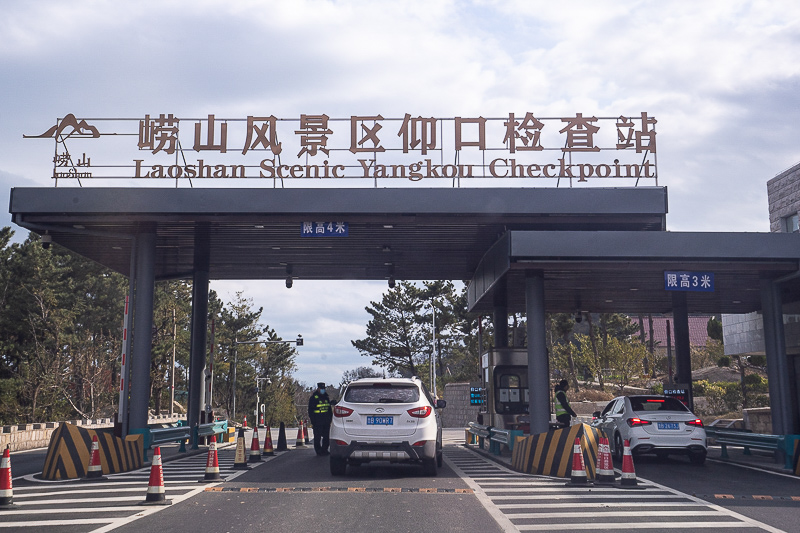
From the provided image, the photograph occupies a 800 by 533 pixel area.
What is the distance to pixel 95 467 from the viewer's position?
543 inches

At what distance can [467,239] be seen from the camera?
21172mm

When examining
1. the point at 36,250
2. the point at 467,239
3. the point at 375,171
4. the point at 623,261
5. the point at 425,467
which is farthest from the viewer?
the point at 36,250

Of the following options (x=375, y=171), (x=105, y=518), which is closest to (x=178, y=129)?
(x=375, y=171)

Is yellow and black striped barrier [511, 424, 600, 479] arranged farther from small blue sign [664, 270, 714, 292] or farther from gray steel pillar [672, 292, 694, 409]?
gray steel pillar [672, 292, 694, 409]

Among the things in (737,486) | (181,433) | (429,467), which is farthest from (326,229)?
(737,486)

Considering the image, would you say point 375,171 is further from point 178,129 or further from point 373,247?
point 178,129

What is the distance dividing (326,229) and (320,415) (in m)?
4.65

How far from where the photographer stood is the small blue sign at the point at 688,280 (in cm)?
1844

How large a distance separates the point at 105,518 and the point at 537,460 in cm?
805

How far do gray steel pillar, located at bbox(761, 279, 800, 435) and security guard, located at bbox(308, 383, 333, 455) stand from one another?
10458 mm

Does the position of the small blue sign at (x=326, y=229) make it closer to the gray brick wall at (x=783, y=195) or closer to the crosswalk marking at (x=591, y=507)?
the crosswalk marking at (x=591, y=507)

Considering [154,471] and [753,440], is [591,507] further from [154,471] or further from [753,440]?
[753,440]

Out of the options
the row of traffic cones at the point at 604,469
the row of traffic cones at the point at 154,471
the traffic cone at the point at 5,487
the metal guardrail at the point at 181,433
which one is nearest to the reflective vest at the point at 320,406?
the row of traffic cones at the point at 154,471

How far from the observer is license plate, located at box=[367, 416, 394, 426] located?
13.4m
